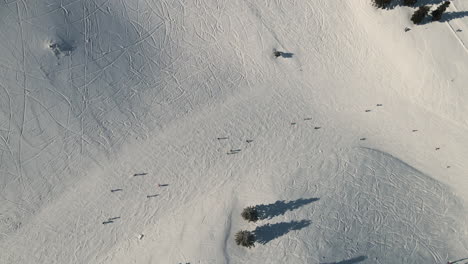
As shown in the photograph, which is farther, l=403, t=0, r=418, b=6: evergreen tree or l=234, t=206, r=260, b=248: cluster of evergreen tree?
l=403, t=0, r=418, b=6: evergreen tree

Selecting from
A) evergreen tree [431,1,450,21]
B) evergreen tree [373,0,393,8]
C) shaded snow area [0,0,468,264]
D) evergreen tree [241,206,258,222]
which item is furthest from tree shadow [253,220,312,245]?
evergreen tree [431,1,450,21]

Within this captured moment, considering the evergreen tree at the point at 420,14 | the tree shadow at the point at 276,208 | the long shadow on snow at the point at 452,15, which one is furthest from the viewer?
the long shadow on snow at the point at 452,15

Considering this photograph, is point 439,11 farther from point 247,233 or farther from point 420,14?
point 247,233

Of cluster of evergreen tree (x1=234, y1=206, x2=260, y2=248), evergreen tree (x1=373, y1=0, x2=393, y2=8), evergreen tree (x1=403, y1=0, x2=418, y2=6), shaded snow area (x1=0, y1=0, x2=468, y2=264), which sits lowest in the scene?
cluster of evergreen tree (x1=234, y1=206, x2=260, y2=248)

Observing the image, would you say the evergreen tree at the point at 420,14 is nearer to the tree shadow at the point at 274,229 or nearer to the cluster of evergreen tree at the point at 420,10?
the cluster of evergreen tree at the point at 420,10

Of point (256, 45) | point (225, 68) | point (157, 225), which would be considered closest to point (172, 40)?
point (225, 68)

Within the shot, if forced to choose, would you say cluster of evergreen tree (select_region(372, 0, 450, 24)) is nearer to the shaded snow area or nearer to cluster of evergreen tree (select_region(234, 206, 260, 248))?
the shaded snow area

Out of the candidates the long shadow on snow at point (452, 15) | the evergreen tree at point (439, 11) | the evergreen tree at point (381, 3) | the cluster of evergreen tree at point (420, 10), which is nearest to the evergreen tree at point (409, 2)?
the cluster of evergreen tree at point (420, 10)
